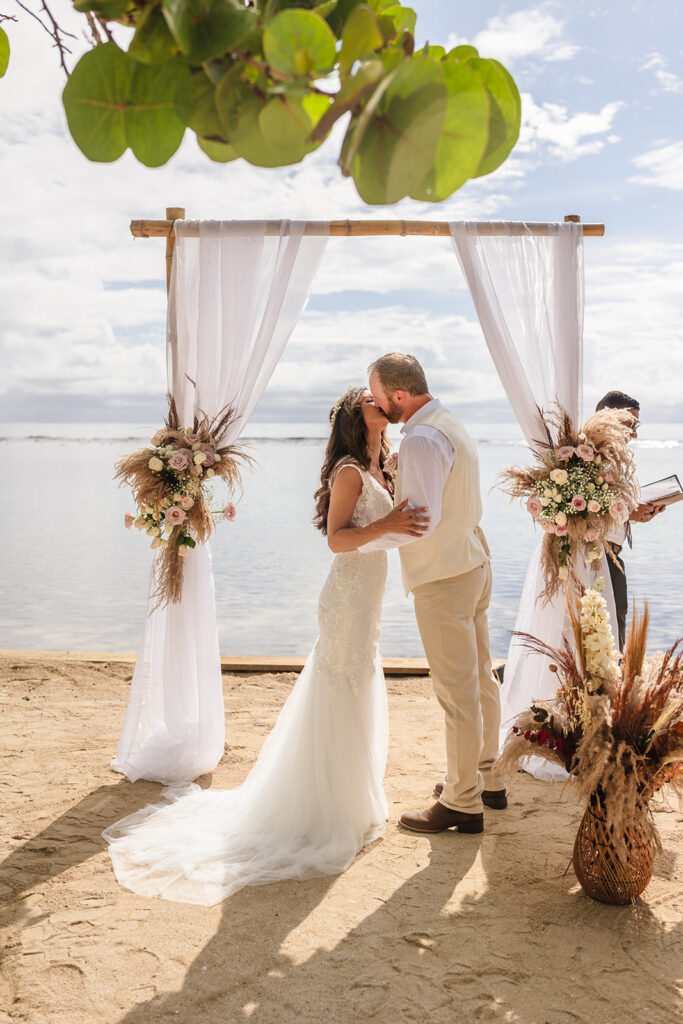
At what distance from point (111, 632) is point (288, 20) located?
25.4 ft

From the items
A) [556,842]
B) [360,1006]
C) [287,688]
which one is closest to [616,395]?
[556,842]

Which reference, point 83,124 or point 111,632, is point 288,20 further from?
point 111,632

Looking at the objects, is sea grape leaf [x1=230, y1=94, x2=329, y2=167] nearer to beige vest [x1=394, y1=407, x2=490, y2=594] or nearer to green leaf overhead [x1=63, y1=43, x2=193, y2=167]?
green leaf overhead [x1=63, y1=43, x2=193, y2=167]

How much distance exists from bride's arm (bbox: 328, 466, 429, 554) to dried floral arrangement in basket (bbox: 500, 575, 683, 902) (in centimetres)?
70

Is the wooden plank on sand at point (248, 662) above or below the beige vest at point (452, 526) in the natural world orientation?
below

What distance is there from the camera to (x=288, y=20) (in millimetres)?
569

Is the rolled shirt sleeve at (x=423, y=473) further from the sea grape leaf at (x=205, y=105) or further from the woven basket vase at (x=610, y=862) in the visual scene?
the sea grape leaf at (x=205, y=105)

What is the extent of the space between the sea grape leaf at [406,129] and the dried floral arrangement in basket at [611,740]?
6.93ft

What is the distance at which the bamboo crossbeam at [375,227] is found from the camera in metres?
3.88

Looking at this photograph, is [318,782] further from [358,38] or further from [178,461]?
[358,38]

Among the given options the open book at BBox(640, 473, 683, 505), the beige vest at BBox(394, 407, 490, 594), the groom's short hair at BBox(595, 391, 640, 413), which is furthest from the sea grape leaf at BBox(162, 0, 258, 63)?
the groom's short hair at BBox(595, 391, 640, 413)

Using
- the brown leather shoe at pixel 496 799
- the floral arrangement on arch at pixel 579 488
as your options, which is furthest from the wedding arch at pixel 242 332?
the brown leather shoe at pixel 496 799

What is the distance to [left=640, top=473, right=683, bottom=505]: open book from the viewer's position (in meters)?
3.86

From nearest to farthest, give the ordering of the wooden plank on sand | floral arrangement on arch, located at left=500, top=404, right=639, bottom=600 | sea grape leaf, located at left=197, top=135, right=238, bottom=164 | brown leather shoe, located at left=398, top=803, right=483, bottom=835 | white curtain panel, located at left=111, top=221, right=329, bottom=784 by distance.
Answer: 1. sea grape leaf, located at left=197, top=135, right=238, bottom=164
2. brown leather shoe, located at left=398, top=803, right=483, bottom=835
3. floral arrangement on arch, located at left=500, top=404, right=639, bottom=600
4. white curtain panel, located at left=111, top=221, right=329, bottom=784
5. the wooden plank on sand
